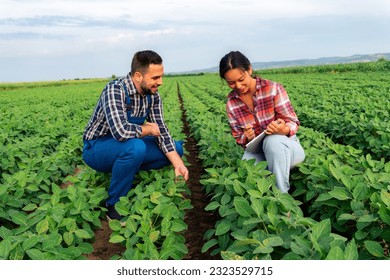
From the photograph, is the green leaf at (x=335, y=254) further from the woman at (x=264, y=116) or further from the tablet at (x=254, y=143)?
the tablet at (x=254, y=143)

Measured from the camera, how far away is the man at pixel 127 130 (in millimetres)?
3289

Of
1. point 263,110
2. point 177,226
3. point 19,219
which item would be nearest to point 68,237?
point 19,219

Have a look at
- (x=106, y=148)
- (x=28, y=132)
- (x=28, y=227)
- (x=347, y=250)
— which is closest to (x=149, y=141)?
(x=106, y=148)

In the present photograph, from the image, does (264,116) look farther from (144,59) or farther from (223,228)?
(223,228)

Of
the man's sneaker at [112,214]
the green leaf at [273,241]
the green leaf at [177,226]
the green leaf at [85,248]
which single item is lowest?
the man's sneaker at [112,214]

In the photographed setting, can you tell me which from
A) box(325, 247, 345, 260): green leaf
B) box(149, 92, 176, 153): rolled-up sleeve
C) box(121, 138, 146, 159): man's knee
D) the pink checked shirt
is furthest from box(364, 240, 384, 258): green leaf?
Answer: box(149, 92, 176, 153): rolled-up sleeve

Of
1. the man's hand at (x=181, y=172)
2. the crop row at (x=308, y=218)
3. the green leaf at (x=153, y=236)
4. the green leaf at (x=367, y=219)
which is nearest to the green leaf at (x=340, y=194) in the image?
the crop row at (x=308, y=218)

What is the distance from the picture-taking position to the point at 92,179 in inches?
147

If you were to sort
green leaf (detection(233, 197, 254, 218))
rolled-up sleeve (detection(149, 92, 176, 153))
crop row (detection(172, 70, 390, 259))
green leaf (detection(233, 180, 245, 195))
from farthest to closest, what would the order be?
rolled-up sleeve (detection(149, 92, 176, 153)) < green leaf (detection(233, 180, 245, 195)) < green leaf (detection(233, 197, 254, 218)) < crop row (detection(172, 70, 390, 259))

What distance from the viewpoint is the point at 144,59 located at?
126 inches

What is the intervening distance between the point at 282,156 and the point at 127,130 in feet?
4.42

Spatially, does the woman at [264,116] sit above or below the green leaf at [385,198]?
above

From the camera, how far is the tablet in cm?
328

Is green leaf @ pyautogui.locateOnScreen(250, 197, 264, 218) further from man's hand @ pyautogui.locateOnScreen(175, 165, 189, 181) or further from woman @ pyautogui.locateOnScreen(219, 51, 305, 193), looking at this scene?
man's hand @ pyautogui.locateOnScreen(175, 165, 189, 181)
